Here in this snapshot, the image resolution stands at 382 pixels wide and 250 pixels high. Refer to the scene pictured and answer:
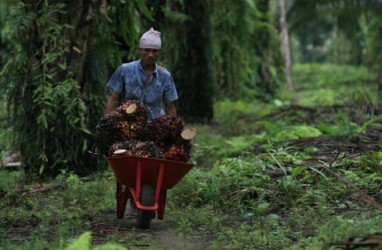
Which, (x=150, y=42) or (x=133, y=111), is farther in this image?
(x=150, y=42)

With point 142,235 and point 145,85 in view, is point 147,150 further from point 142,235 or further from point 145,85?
point 145,85

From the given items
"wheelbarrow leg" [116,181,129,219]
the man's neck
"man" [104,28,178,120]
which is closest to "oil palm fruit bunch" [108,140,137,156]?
"wheelbarrow leg" [116,181,129,219]

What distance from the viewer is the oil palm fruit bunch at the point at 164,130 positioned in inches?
265

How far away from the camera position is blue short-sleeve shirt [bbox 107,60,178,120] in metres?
7.32

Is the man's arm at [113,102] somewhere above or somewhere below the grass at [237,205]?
above

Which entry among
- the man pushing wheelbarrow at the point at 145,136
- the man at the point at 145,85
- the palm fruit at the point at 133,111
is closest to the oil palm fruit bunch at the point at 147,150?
the man pushing wheelbarrow at the point at 145,136

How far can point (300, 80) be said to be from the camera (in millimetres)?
38938

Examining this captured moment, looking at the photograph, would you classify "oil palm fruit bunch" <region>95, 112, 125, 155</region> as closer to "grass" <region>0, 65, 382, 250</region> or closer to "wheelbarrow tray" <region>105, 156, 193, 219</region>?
"wheelbarrow tray" <region>105, 156, 193, 219</region>

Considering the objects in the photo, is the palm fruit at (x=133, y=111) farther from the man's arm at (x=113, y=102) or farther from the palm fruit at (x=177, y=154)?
the palm fruit at (x=177, y=154)

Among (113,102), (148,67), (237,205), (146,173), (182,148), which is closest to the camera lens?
(146,173)

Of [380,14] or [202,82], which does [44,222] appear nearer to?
[202,82]

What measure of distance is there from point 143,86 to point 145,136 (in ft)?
2.36

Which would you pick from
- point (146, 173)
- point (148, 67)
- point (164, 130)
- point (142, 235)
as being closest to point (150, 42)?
point (148, 67)

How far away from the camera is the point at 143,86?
7352 millimetres
